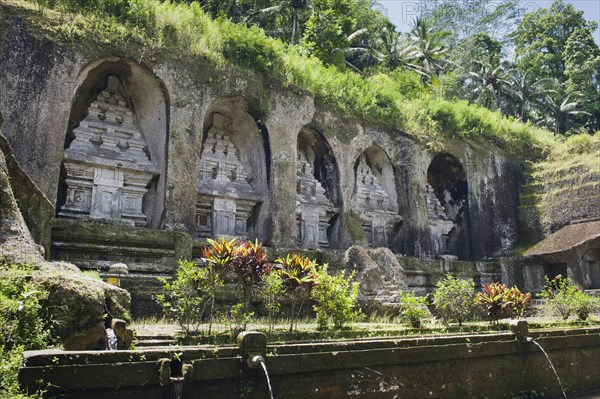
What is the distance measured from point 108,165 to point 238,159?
12.5 ft

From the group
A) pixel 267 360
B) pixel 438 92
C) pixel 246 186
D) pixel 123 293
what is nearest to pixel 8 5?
pixel 246 186

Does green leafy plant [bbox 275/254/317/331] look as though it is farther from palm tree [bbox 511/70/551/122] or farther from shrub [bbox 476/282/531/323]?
palm tree [bbox 511/70/551/122]

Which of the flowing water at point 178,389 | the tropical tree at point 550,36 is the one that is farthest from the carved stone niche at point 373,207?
the tropical tree at point 550,36

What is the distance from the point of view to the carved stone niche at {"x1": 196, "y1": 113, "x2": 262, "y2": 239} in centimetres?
1341

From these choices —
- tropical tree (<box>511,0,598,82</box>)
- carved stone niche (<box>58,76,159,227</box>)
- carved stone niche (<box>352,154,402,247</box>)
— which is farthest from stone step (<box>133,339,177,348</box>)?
tropical tree (<box>511,0,598,82</box>)

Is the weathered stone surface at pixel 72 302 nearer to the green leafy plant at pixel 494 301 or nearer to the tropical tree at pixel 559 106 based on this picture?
the green leafy plant at pixel 494 301

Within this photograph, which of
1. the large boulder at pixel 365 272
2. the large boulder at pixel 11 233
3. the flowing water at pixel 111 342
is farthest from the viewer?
the large boulder at pixel 365 272

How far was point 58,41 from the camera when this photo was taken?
10914mm

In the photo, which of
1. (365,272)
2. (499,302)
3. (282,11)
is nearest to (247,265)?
(499,302)

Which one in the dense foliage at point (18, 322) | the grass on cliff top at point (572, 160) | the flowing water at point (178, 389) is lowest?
the flowing water at point (178, 389)

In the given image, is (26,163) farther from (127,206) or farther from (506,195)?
(506,195)

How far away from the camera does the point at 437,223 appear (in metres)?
18.2

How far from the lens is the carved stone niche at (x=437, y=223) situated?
59.3ft

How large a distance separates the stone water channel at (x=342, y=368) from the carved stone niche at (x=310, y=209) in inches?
311
